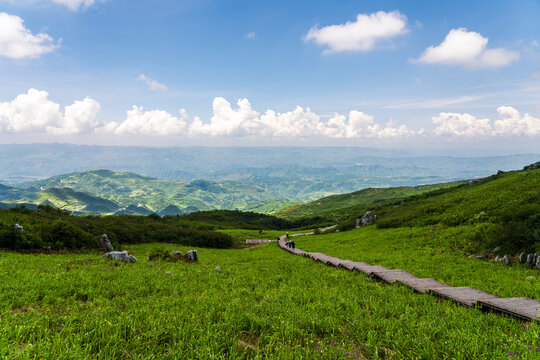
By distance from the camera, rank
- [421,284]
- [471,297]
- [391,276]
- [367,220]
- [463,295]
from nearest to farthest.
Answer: [471,297], [463,295], [421,284], [391,276], [367,220]

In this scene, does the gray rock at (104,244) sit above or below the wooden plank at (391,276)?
below

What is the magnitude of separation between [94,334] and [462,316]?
935 centimetres

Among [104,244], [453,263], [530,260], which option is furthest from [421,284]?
[104,244]

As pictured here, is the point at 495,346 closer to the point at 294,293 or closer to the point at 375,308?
the point at 375,308

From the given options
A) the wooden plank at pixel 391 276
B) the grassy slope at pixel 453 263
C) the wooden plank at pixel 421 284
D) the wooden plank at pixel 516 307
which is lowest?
the grassy slope at pixel 453 263

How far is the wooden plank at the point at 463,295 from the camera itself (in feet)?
26.2

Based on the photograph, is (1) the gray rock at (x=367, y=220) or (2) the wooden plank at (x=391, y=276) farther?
(1) the gray rock at (x=367, y=220)

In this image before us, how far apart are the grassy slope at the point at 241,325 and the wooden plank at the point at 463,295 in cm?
49

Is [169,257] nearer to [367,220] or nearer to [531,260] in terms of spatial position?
[531,260]

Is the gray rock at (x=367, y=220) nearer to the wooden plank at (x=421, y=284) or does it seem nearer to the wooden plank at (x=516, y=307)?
the wooden plank at (x=421, y=284)

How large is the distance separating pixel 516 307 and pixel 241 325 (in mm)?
7982

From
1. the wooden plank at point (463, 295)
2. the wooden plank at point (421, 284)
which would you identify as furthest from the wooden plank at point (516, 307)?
the wooden plank at point (421, 284)

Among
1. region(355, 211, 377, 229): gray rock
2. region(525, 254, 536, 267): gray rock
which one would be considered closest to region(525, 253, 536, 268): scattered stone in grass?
region(525, 254, 536, 267): gray rock

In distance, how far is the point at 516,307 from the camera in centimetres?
691
